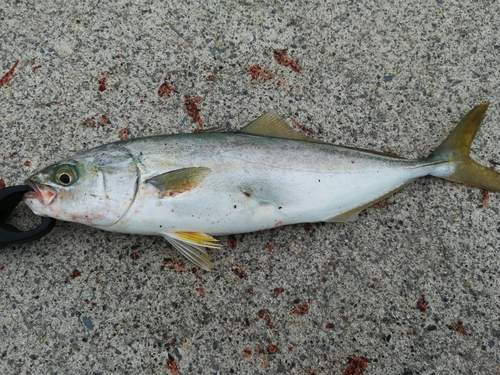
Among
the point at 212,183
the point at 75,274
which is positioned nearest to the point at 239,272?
the point at 212,183

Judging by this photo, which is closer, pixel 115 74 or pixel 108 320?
pixel 108 320

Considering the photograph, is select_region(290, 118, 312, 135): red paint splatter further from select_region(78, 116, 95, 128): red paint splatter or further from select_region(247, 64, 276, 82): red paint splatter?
select_region(78, 116, 95, 128): red paint splatter

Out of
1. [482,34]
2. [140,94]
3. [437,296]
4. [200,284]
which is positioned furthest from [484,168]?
[140,94]

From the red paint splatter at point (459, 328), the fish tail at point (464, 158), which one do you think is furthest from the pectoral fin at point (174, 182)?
the red paint splatter at point (459, 328)

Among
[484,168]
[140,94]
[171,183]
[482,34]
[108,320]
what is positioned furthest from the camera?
[482,34]

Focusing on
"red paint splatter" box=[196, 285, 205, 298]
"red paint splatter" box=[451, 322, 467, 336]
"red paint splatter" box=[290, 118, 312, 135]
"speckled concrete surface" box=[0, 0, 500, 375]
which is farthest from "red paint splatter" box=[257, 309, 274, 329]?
"red paint splatter" box=[290, 118, 312, 135]

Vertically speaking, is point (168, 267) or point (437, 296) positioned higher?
point (168, 267)

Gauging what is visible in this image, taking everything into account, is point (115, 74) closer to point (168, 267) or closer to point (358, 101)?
point (168, 267)

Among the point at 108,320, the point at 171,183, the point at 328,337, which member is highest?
the point at 171,183
